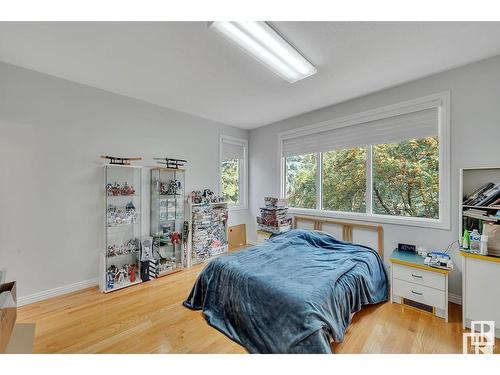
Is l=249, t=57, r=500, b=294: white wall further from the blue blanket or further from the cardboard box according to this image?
the cardboard box

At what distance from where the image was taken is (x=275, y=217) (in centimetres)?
362

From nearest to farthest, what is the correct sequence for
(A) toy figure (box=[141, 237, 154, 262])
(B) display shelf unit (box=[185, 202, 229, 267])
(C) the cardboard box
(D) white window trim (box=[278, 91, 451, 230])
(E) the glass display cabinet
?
1. (C) the cardboard box
2. (D) white window trim (box=[278, 91, 451, 230])
3. (A) toy figure (box=[141, 237, 154, 262])
4. (E) the glass display cabinet
5. (B) display shelf unit (box=[185, 202, 229, 267])

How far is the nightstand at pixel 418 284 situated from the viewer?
203cm

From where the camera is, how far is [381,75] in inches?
92.3

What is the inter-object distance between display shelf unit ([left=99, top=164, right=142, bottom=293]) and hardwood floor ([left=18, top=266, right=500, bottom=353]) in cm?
29

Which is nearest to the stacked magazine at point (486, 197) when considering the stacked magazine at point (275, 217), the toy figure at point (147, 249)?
the stacked magazine at point (275, 217)

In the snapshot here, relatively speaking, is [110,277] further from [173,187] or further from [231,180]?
[231,180]

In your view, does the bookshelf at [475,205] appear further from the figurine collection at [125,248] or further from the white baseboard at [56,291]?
the white baseboard at [56,291]

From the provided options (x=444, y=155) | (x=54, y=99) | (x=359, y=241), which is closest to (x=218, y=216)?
(x=359, y=241)

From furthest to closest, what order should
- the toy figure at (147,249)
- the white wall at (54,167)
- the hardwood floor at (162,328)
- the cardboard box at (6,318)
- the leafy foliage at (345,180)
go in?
the leafy foliage at (345,180) < the toy figure at (147,249) < the white wall at (54,167) < the hardwood floor at (162,328) < the cardboard box at (6,318)

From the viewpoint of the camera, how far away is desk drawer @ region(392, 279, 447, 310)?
2.03 meters

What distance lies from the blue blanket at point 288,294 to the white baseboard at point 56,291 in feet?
4.50

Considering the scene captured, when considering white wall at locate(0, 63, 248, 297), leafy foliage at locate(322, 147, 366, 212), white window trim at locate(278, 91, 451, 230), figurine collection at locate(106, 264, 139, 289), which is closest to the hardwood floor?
figurine collection at locate(106, 264, 139, 289)
